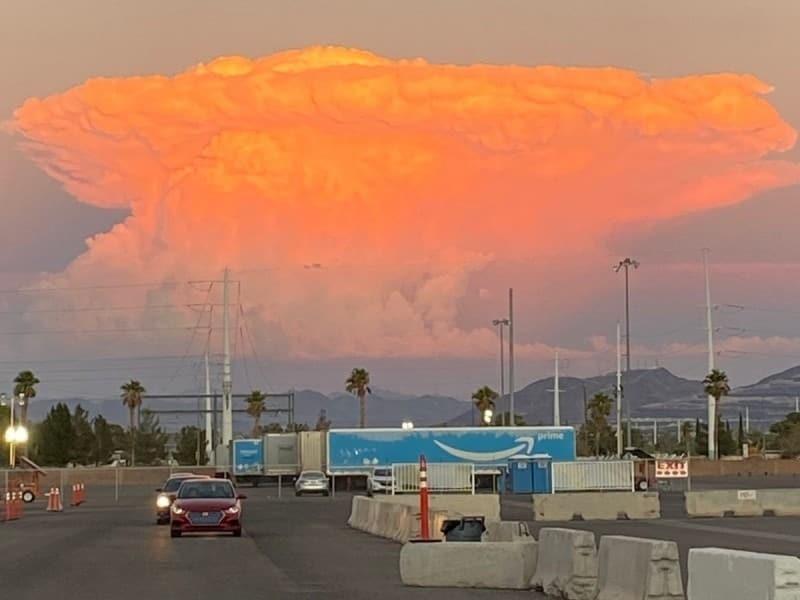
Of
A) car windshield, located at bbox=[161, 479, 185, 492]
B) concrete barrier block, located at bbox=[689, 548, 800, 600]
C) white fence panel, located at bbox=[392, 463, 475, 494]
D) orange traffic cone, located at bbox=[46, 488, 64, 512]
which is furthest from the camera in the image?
white fence panel, located at bbox=[392, 463, 475, 494]

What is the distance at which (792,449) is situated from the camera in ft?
505

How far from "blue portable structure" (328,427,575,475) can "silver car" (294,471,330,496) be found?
13.5ft

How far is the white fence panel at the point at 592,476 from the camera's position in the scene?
6662cm

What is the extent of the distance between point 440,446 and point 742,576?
238 ft

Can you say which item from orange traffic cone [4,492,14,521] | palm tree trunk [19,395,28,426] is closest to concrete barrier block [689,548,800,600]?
orange traffic cone [4,492,14,521]

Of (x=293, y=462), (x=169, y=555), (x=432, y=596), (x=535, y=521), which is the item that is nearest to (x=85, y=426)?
(x=293, y=462)

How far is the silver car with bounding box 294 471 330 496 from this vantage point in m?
79.2

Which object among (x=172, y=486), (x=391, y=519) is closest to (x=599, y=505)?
(x=391, y=519)

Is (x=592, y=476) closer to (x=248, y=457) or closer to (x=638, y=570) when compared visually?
(x=248, y=457)

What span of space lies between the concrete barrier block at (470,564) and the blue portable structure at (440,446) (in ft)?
201

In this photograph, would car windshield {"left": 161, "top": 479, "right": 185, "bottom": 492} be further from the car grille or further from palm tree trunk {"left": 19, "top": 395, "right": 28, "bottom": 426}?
palm tree trunk {"left": 19, "top": 395, "right": 28, "bottom": 426}

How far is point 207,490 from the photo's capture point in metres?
38.4

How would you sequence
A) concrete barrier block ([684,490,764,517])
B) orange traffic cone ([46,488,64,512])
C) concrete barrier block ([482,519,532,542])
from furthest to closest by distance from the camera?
orange traffic cone ([46,488,64,512]) → concrete barrier block ([684,490,764,517]) → concrete barrier block ([482,519,532,542])

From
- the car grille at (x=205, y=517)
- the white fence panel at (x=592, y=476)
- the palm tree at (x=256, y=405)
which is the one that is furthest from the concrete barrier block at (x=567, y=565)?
the palm tree at (x=256, y=405)
